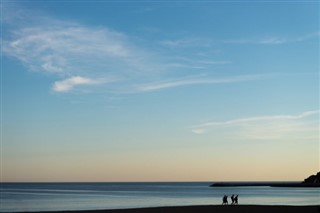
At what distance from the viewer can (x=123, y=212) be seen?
3822 cm

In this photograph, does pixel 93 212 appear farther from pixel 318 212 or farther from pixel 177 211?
pixel 318 212

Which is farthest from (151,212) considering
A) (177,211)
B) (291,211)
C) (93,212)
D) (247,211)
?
(291,211)

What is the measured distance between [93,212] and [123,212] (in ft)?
7.87

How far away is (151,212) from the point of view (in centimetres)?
3800

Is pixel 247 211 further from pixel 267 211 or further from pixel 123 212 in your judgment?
pixel 123 212

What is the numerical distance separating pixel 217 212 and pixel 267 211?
406 cm

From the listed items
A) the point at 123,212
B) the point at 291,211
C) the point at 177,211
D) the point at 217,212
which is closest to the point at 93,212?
the point at 123,212

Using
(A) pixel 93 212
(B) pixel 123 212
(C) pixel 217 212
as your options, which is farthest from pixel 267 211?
(A) pixel 93 212

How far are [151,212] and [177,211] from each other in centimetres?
220

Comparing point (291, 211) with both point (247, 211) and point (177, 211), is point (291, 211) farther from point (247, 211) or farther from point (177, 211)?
point (177, 211)

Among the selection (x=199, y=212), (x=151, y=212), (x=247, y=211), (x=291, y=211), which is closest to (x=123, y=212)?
(x=151, y=212)

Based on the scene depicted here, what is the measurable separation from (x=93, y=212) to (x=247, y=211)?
1229cm

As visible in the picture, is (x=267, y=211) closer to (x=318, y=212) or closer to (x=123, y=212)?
(x=318, y=212)

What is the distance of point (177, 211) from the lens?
127 ft
